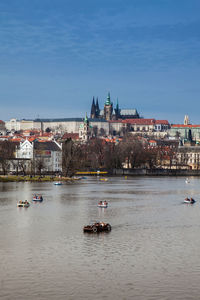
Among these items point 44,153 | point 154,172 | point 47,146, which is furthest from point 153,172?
point 44,153

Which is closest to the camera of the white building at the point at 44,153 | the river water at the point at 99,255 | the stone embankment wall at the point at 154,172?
the river water at the point at 99,255

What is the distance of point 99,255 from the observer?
3797 centimetres

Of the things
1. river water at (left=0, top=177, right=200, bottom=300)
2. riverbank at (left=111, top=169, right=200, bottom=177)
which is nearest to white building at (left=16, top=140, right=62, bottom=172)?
riverbank at (left=111, top=169, right=200, bottom=177)

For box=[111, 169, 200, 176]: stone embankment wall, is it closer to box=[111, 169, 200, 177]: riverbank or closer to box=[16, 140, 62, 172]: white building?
box=[111, 169, 200, 177]: riverbank

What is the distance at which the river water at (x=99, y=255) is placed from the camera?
1187 inches

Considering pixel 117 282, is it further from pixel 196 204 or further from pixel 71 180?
pixel 71 180

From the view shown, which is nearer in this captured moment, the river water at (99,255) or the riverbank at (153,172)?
the river water at (99,255)

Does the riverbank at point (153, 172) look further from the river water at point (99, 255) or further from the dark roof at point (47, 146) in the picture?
the river water at point (99, 255)

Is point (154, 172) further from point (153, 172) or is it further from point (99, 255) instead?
point (99, 255)

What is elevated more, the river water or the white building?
the white building

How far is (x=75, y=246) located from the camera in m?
40.9

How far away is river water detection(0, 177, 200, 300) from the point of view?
30.2 m

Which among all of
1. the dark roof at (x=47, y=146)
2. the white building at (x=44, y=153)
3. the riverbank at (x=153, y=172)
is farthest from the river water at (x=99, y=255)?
the riverbank at (x=153, y=172)

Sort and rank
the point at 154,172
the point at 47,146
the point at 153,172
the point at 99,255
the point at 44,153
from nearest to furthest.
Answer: the point at 99,255
the point at 44,153
the point at 47,146
the point at 153,172
the point at 154,172
